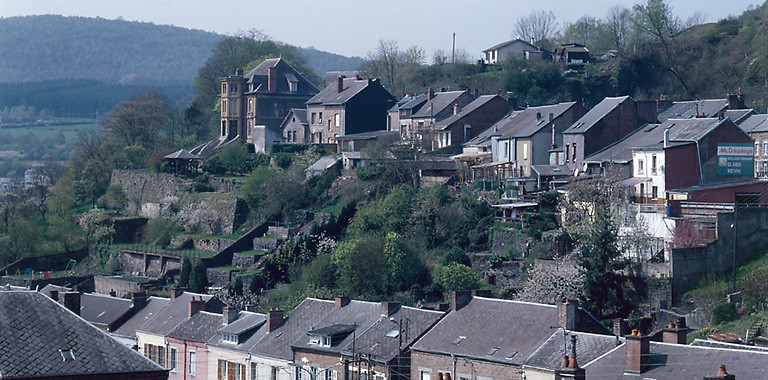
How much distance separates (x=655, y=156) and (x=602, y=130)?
6929 millimetres

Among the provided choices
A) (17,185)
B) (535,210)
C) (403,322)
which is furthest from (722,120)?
(17,185)

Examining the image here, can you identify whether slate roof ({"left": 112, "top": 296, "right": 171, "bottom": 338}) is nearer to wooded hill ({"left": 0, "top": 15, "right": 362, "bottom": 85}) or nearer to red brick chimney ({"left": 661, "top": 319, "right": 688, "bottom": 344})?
red brick chimney ({"left": 661, "top": 319, "right": 688, "bottom": 344})

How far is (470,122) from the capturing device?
2569 inches

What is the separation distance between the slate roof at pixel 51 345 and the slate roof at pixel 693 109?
41.4m

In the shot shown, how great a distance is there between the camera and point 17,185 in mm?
83625

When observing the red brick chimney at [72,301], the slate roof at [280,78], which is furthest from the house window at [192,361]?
the slate roof at [280,78]

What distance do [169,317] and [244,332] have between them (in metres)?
5.09

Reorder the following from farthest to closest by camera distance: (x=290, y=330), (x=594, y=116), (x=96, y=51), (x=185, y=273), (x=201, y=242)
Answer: (x=96, y=51)
(x=201, y=242)
(x=185, y=273)
(x=594, y=116)
(x=290, y=330)

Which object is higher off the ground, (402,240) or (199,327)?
(402,240)

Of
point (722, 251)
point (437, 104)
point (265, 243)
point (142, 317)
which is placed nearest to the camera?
point (722, 251)

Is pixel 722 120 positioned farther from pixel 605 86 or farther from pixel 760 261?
pixel 605 86

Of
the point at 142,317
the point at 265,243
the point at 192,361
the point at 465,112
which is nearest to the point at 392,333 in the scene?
the point at 192,361

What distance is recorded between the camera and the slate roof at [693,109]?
57375mm

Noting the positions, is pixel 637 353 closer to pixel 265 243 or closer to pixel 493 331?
pixel 493 331
